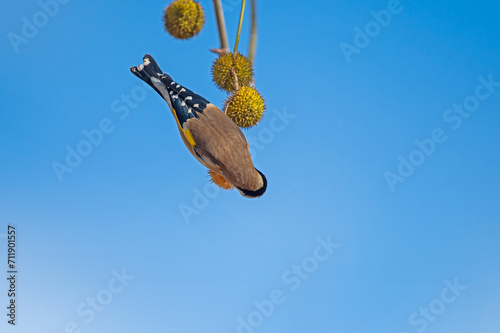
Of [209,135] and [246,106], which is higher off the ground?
[246,106]

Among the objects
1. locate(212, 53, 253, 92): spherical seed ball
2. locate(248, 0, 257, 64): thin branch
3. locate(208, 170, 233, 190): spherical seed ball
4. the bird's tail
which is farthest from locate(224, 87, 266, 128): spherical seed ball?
the bird's tail

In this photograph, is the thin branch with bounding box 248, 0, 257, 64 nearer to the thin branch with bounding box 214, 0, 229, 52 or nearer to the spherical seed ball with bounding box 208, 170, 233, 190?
the thin branch with bounding box 214, 0, 229, 52

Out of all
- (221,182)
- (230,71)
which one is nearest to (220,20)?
(230,71)

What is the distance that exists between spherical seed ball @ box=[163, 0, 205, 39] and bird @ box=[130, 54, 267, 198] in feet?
1.12

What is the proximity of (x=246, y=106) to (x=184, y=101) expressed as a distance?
81 centimetres

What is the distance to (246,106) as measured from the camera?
4.00 m

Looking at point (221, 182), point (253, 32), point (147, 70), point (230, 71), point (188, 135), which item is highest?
point (253, 32)

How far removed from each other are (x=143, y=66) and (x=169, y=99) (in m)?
0.35

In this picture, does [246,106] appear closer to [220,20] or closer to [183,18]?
[220,20]

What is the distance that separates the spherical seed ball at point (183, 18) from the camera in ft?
14.8

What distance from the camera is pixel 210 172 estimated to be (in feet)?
15.3

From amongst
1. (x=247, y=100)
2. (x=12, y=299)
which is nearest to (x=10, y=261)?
(x=12, y=299)

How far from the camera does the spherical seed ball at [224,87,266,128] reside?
4.01 meters

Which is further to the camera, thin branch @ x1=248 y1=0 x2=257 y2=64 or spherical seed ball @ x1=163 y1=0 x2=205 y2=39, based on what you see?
spherical seed ball @ x1=163 y1=0 x2=205 y2=39
